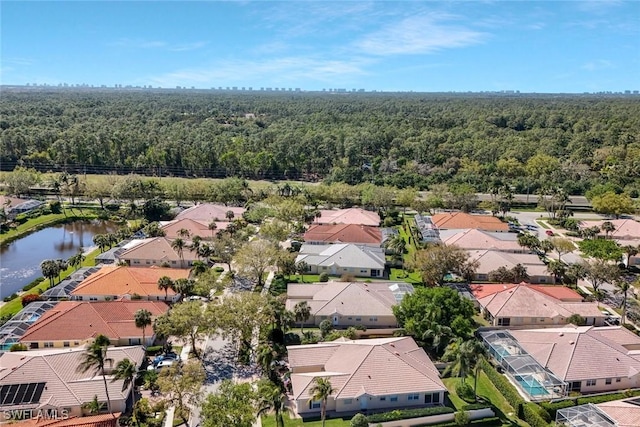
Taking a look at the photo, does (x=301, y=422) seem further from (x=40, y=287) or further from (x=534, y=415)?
(x=40, y=287)

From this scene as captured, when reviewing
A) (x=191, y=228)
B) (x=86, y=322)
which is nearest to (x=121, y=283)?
(x=86, y=322)

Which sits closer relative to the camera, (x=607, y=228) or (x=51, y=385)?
(x=51, y=385)

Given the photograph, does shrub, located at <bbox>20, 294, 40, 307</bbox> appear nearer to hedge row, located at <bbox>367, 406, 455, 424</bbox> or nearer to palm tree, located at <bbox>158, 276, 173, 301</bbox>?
palm tree, located at <bbox>158, 276, 173, 301</bbox>

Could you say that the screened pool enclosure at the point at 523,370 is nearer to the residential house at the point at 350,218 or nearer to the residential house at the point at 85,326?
the residential house at the point at 85,326

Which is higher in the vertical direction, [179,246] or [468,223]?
[179,246]

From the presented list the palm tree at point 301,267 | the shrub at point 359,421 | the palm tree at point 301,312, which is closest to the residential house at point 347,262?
the palm tree at point 301,267

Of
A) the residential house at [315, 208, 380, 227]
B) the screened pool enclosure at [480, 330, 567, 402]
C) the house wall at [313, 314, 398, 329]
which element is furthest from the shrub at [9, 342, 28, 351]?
the residential house at [315, 208, 380, 227]
